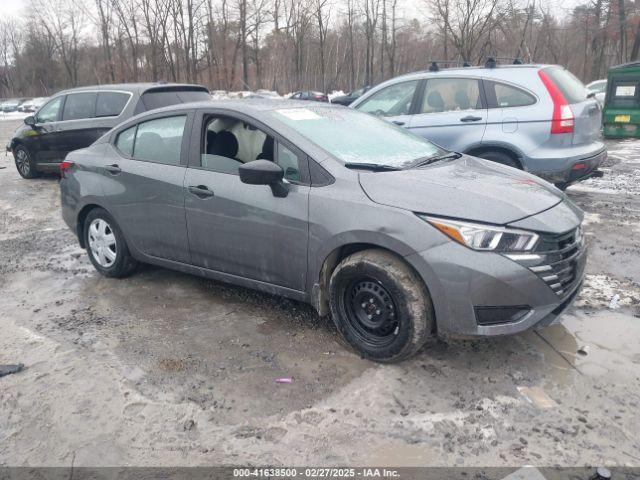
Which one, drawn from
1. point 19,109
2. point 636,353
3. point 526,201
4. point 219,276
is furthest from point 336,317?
point 19,109

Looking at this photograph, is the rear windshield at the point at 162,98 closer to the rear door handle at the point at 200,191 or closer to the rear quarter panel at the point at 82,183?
the rear quarter panel at the point at 82,183

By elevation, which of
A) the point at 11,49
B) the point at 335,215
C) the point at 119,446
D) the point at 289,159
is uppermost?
the point at 11,49

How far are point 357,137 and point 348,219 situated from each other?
3.23 feet

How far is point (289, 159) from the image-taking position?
3705mm

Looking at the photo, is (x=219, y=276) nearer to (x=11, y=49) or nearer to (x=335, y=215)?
(x=335, y=215)

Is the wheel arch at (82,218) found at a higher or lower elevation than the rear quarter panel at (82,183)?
lower

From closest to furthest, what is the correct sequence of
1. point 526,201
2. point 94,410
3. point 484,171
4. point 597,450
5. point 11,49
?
point 597,450 < point 94,410 < point 526,201 < point 484,171 < point 11,49

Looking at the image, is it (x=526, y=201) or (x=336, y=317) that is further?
(x=336, y=317)

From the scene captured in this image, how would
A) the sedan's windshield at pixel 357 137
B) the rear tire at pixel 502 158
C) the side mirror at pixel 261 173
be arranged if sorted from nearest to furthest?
the side mirror at pixel 261 173 → the sedan's windshield at pixel 357 137 → the rear tire at pixel 502 158

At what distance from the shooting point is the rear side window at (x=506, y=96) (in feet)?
20.9

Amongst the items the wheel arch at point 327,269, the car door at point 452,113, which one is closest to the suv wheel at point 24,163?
the car door at point 452,113

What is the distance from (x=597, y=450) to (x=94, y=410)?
2.67m

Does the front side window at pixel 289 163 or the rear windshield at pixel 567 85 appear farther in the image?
the rear windshield at pixel 567 85

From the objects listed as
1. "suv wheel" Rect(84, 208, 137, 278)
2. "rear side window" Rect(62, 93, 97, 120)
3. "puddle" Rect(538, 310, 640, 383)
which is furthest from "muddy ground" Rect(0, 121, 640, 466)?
"rear side window" Rect(62, 93, 97, 120)
